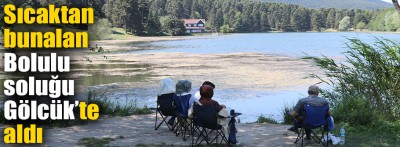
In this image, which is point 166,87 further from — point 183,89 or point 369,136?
point 369,136

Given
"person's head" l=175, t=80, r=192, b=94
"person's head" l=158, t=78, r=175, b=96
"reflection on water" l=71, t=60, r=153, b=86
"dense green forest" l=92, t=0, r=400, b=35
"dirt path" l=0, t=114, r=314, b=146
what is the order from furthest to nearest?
1. "dense green forest" l=92, t=0, r=400, b=35
2. "reflection on water" l=71, t=60, r=153, b=86
3. "person's head" l=158, t=78, r=175, b=96
4. "person's head" l=175, t=80, r=192, b=94
5. "dirt path" l=0, t=114, r=314, b=146

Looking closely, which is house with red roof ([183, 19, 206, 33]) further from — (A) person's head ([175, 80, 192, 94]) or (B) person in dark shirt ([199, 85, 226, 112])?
(B) person in dark shirt ([199, 85, 226, 112])

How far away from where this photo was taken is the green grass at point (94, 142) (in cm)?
710

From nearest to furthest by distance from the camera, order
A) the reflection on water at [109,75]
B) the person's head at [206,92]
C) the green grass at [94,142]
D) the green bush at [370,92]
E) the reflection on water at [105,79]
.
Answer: the person's head at [206,92] → the green grass at [94,142] → the green bush at [370,92] → the reflection on water at [105,79] → the reflection on water at [109,75]

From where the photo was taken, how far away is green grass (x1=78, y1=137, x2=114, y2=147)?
23.3ft

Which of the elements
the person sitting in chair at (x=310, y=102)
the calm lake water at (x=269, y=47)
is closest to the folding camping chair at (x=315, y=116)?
the person sitting in chair at (x=310, y=102)

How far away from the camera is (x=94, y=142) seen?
731cm

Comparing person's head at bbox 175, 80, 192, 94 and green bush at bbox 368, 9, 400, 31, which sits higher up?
green bush at bbox 368, 9, 400, 31

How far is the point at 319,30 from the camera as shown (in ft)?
518

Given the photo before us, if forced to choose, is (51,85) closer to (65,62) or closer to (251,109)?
(65,62)

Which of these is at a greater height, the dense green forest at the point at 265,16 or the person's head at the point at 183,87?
the dense green forest at the point at 265,16

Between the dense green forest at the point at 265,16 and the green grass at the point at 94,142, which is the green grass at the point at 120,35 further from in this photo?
the green grass at the point at 94,142

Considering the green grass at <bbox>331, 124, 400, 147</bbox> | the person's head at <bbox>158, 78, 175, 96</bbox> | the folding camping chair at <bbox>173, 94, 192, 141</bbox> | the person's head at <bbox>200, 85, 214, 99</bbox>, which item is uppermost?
the person's head at <bbox>200, 85, 214, 99</bbox>

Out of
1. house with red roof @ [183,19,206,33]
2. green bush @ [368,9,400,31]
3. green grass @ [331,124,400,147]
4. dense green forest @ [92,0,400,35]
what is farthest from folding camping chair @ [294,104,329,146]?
house with red roof @ [183,19,206,33]
